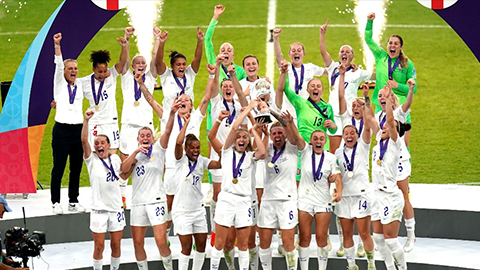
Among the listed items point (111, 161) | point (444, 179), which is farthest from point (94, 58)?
point (444, 179)

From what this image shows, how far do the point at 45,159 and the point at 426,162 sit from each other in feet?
19.6

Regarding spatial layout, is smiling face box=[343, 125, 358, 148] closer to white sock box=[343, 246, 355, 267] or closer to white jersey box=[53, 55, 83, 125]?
white sock box=[343, 246, 355, 267]

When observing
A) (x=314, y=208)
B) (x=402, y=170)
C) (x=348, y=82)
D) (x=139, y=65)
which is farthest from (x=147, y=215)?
(x=348, y=82)

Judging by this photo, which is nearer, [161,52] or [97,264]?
[97,264]

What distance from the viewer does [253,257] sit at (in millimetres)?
11664

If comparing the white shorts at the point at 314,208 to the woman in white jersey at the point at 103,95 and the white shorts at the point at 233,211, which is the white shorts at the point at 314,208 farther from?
the woman in white jersey at the point at 103,95

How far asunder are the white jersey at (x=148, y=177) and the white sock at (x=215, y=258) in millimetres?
832

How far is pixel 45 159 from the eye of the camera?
16.8 metres

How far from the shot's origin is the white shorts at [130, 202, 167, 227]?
1135 cm

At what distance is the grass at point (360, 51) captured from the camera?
1683cm

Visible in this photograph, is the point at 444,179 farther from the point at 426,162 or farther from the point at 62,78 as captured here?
the point at 62,78

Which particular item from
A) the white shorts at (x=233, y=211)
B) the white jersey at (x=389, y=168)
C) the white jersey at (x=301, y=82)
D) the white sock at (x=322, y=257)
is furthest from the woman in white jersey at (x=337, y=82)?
the white shorts at (x=233, y=211)

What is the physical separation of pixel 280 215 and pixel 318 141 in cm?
89

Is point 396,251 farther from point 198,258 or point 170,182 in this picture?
point 170,182
